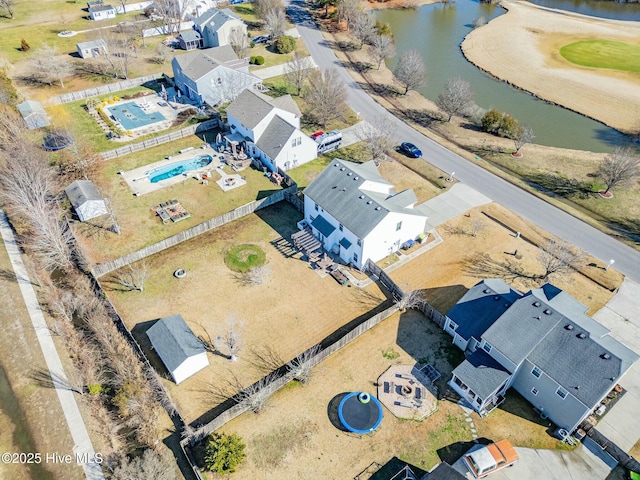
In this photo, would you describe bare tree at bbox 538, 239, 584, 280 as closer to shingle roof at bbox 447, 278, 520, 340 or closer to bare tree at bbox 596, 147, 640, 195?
shingle roof at bbox 447, 278, 520, 340

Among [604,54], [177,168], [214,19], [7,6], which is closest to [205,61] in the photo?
[177,168]

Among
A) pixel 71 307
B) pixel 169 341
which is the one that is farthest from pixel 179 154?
pixel 169 341

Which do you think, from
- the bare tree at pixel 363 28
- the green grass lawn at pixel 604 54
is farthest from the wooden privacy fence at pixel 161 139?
the green grass lawn at pixel 604 54

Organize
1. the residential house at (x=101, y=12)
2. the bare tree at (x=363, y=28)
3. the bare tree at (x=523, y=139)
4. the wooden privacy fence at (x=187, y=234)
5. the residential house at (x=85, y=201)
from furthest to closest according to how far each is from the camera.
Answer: the residential house at (x=101, y=12), the bare tree at (x=363, y=28), the bare tree at (x=523, y=139), the residential house at (x=85, y=201), the wooden privacy fence at (x=187, y=234)

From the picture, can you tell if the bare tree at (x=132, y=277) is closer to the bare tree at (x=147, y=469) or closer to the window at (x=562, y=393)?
the bare tree at (x=147, y=469)

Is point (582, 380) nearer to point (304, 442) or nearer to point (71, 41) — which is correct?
point (304, 442)

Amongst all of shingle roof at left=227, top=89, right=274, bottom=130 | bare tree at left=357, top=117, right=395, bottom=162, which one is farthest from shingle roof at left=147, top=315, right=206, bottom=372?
bare tree at left=357, top=117, right=395, bottom=162
